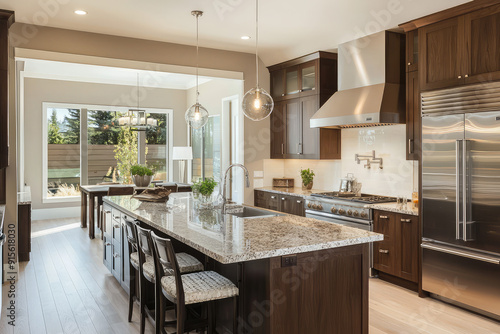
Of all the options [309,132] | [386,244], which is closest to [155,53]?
[309,132]

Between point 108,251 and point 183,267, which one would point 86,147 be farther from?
point 183,267

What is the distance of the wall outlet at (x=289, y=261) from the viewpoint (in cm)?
237

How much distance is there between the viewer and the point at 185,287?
2.58m

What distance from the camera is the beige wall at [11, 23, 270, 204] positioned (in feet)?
16.1

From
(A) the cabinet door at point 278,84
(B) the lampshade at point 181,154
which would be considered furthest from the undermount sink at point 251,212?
(B) the lampshade at point 181,154

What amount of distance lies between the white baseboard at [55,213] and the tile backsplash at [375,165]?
5.25 metres

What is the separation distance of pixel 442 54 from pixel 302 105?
2.39 meters

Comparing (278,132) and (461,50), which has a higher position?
(461,50)

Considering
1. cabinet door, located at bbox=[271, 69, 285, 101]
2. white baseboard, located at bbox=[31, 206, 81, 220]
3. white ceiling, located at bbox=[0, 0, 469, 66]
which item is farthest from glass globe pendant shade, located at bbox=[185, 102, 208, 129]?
white baseboard, located at bbox=[31, 206, 81, 220]

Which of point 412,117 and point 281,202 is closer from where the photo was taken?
point 412,117

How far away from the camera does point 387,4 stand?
417 centimetres

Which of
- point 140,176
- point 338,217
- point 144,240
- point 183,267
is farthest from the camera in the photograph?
point 140,176

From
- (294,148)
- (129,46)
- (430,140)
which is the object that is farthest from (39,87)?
(430,140)

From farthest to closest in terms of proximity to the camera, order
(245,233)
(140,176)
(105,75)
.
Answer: (105,75) → (140,176) → (245,233)
